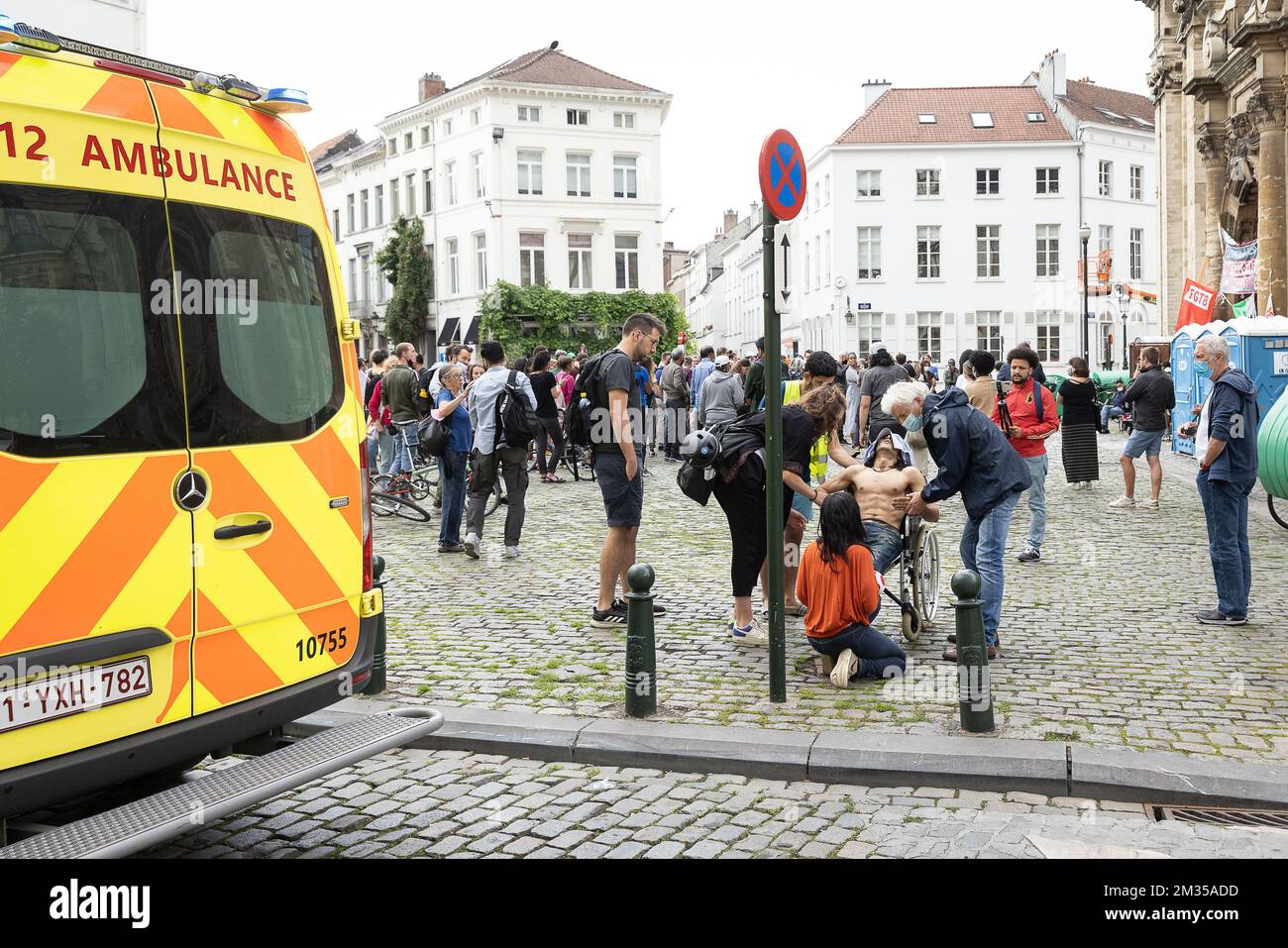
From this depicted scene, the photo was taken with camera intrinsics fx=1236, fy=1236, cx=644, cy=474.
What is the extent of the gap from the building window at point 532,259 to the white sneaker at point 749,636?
44.3 meters

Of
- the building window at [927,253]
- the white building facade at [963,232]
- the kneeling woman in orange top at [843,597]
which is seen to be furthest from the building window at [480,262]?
the kneeling woman in orange top at [843,597]

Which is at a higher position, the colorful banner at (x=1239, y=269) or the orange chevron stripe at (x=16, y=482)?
the colorful banner at (x=1239, y=269)

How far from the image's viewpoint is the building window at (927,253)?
176 feet

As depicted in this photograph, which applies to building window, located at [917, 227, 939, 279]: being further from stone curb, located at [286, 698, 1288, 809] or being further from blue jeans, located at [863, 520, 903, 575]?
stone curb, located at [286, 698, 1288, 809]

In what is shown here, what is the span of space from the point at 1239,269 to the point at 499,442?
19.9 metres

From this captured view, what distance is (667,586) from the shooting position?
9711 millimetres

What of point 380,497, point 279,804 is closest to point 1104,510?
point 380,497

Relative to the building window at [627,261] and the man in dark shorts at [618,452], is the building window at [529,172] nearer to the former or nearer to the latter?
the building window at [627,261]

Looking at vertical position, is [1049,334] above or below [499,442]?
above

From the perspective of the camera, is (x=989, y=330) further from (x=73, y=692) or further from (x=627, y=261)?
(x=73, y=692)

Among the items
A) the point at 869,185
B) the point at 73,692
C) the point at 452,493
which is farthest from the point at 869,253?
the point at 73,692

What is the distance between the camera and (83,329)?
3.70 metres

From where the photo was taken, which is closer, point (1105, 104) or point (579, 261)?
point (579, 261)

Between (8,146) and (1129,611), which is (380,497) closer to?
(1129,611)
